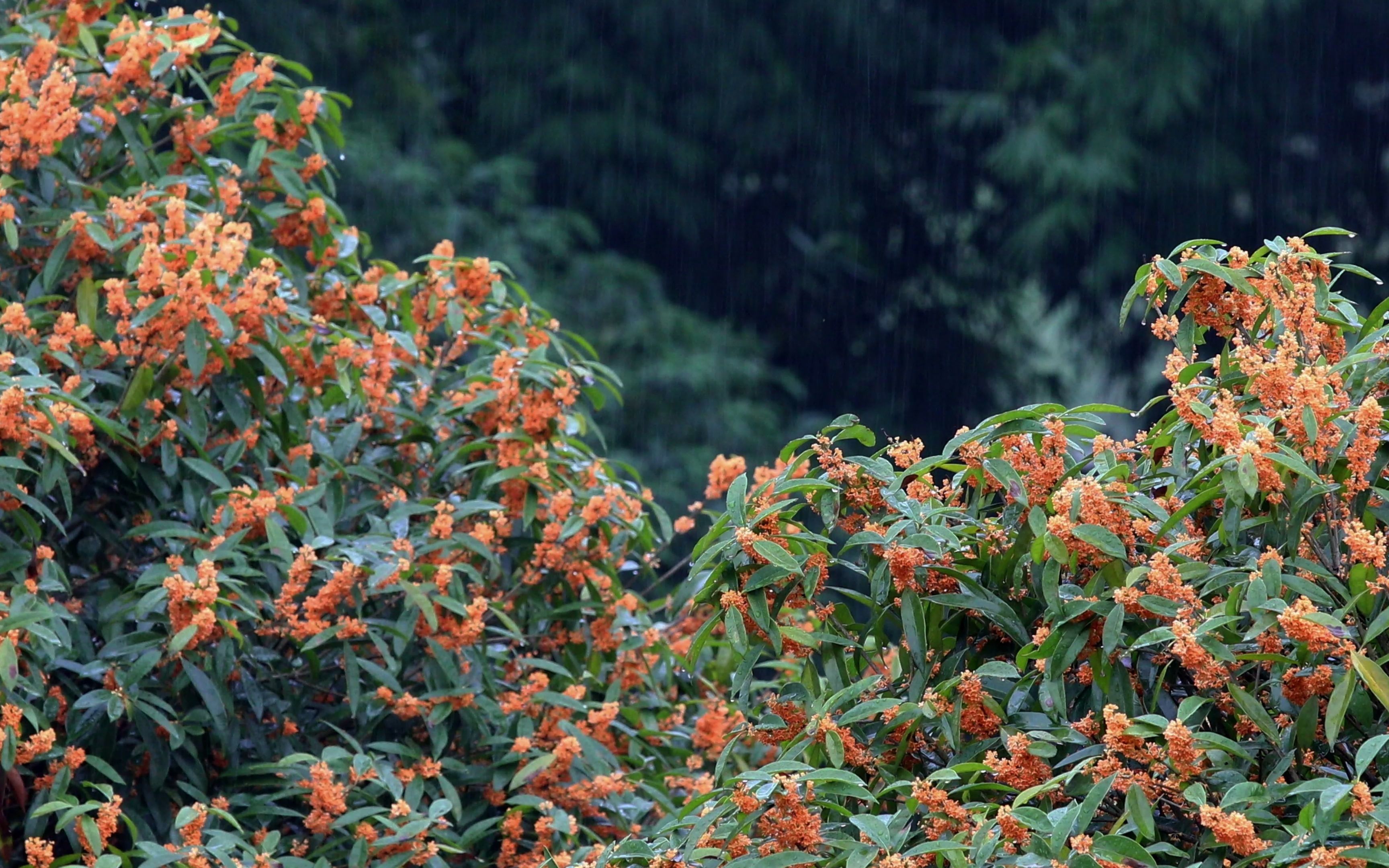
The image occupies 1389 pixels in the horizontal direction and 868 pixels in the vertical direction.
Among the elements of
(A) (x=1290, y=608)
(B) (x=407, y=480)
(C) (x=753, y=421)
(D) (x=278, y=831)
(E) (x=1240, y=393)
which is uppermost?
(E) (x=1240, y=393)

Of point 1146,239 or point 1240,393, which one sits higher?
point 1240,393

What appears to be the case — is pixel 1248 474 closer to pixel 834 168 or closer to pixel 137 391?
pixel 137 391

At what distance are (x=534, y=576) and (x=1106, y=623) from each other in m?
1.43

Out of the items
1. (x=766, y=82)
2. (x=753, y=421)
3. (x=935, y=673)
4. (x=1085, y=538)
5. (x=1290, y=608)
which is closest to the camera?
(x=1290, y=608)

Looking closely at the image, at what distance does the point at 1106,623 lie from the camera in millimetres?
1658

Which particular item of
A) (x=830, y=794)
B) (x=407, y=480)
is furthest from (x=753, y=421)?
(x=830, y=794)

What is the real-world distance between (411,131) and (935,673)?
678 centimetres

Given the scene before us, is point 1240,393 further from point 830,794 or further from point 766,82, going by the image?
point 766,82

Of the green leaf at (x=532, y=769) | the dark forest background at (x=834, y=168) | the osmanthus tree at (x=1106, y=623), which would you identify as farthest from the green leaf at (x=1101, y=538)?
the dark forest background at (x=834, y=168)

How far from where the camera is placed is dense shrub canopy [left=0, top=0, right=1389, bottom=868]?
5.43 feet

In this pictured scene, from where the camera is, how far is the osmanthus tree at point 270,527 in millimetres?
2379

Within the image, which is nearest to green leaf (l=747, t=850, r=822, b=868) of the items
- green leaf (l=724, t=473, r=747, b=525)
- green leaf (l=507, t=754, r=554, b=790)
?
green leaf (l=724, t=473, r=747, b=525)

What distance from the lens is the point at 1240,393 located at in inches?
77.0

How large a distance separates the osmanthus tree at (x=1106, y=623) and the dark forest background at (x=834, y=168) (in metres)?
5.58
